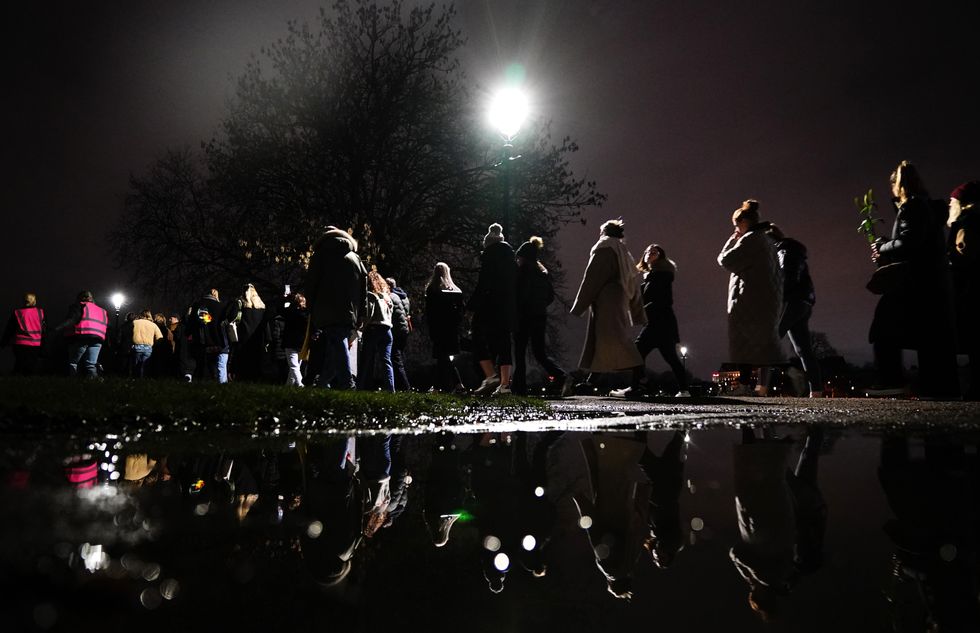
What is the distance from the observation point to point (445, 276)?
36.0 feet

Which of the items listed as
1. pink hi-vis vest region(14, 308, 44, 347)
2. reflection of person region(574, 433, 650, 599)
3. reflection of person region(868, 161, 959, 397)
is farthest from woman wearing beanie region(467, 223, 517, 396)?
pink hi-vis vest region(14, 308, 44, 347)

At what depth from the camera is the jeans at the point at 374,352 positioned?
10.0 meters

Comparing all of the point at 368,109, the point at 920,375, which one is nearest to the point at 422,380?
the point at 368,109

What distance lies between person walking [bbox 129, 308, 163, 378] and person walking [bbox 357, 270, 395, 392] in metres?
8.08

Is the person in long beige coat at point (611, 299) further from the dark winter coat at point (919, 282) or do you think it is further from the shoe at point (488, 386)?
the dark winter coat at point (919, 282)

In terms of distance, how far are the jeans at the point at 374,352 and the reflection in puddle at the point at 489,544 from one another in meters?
7.21

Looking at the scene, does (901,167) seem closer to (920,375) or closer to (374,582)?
(920,375)

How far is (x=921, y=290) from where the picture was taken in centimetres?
726

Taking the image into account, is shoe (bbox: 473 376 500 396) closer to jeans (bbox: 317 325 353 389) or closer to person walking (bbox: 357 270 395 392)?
person walking (bbox: 357 270 395 392)

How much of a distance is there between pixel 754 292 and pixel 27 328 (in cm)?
1313

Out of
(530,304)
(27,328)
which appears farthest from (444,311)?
(27,328)

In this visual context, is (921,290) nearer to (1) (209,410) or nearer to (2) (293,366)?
(1) (209,410)

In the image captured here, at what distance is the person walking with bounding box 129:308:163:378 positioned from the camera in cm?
1575

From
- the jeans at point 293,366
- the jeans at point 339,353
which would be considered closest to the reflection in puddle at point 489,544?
the jeans at point 339,353
